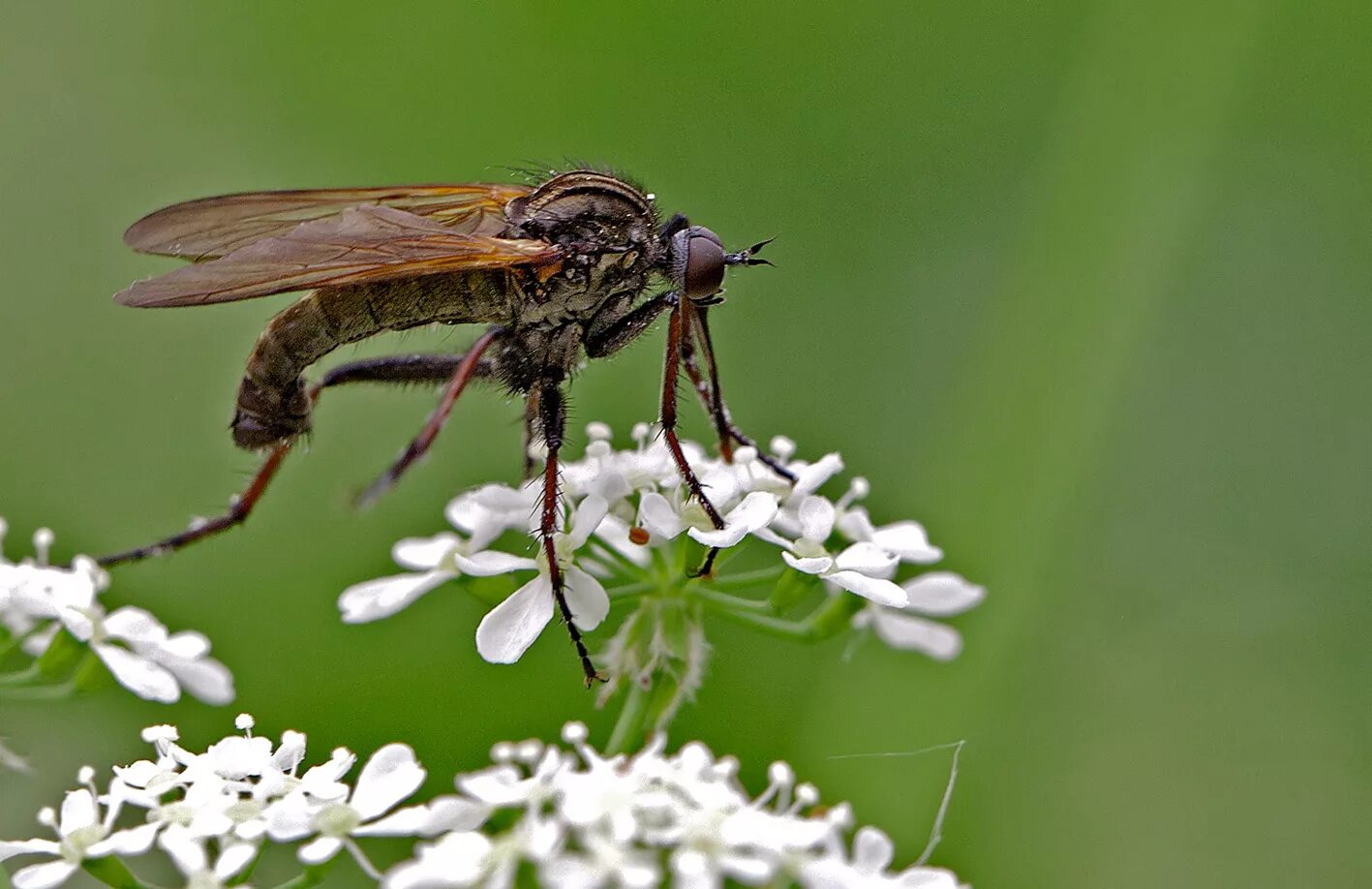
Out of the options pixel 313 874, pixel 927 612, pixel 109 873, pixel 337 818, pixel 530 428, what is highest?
pixel 530 428

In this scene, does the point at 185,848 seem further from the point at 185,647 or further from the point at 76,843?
the point at 185,647

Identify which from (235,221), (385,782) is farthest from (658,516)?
(235,221)

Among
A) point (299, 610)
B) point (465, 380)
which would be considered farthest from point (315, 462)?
point (465, 380)

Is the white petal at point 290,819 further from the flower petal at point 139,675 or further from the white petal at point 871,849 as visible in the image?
the white petal at point 871,849

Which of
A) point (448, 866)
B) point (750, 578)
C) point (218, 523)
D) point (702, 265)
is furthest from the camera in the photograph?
point (218, 523)

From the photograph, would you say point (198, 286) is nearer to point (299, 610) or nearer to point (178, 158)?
point (299, 610)

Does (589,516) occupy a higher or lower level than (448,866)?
higher

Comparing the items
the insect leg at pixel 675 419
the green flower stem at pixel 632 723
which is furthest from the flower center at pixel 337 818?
the insect leg at pixel 675 419

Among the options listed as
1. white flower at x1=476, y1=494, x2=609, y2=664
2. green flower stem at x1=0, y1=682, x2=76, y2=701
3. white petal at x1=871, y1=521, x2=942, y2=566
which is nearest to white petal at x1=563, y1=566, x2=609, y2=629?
white flower at x1=476, y1=494, x2=609, y2=664
